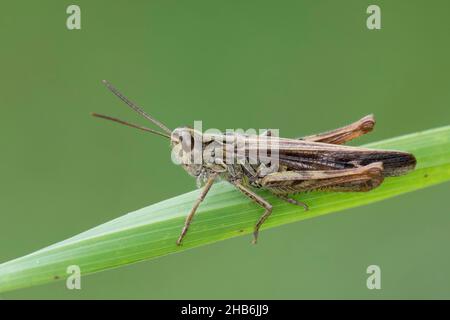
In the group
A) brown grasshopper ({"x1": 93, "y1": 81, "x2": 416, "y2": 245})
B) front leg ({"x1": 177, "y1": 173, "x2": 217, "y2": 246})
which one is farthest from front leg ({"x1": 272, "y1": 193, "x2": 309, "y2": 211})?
front leg ({"x1": 177, "y1": 173, "x2": 217, "y2": 246})

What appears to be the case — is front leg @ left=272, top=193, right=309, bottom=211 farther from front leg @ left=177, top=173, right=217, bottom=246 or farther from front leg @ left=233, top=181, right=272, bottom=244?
front leg @ left=177, top=173, right=217, bottom=246

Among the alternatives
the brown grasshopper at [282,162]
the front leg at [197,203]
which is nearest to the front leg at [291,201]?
the brown grasshopper at [282,162]

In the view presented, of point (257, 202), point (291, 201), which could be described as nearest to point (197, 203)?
point (257, 202)

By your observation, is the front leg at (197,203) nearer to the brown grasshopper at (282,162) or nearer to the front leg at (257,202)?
the brown grasshopper at (282,162)

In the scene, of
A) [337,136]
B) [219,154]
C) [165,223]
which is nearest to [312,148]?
[337,136]

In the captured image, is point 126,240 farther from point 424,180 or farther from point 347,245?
point 347,245
